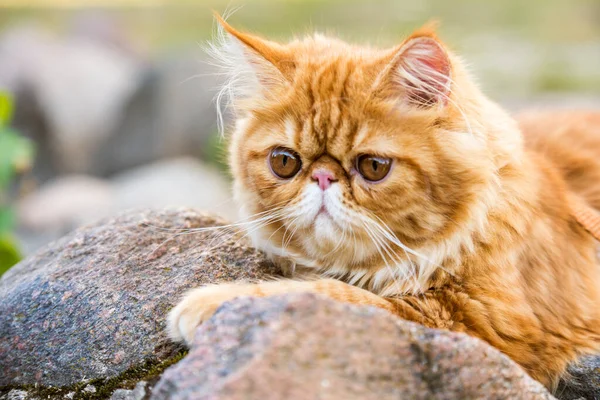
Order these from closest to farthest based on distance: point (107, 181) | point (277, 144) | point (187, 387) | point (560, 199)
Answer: point (187, 387) < point (277, 144) < point (560, 199) < point (107, 181)

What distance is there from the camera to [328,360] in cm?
180

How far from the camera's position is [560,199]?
2.82 m

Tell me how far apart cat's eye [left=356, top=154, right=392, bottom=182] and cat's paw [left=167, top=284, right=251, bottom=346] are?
1.98ft

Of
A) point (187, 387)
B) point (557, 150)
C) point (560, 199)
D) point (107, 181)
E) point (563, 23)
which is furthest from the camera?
point (563, 23)

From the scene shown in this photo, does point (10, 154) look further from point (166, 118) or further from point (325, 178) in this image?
point (166, 118)

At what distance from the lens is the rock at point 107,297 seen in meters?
2.34

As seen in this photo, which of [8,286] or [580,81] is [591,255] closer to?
[8,286]

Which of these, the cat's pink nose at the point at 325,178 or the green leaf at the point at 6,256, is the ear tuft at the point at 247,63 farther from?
the green leaf at the point at 6,256

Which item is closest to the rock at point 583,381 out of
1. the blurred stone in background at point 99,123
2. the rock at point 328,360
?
the rock at point 328,360

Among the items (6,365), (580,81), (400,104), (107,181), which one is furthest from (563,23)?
(6,365)

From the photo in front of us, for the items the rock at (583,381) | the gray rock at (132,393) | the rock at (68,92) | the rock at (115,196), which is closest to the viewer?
the gray rock at (132,393)

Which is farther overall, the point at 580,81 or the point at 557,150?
the point at 580,81

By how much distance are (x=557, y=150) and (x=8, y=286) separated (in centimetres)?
274

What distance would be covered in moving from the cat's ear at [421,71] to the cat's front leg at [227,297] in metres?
0.77
